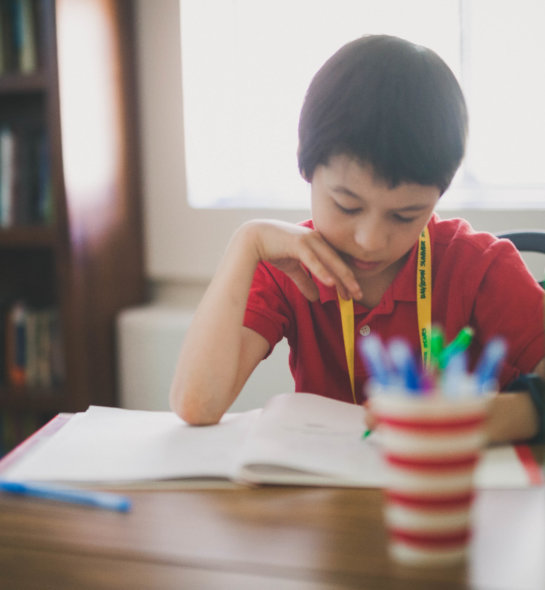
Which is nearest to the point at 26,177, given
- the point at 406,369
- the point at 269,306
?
the point at 269,306

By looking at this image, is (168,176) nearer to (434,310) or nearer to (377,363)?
(434,310)

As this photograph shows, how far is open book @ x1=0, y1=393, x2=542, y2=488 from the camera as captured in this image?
0.70 meters

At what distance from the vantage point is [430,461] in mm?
462

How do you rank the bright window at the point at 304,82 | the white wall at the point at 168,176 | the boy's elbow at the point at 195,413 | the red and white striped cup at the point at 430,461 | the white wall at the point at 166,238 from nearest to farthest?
the red and white striped cup at the point at 430,461, the boy's elbow at the point at 195,413, the bright window at the point at 304,82, the white wall at the point at 166,238, the white wall at the point at 168,176

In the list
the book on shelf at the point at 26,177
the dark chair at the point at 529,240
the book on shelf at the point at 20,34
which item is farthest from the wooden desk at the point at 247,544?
the book on shelf at the point at 20,34

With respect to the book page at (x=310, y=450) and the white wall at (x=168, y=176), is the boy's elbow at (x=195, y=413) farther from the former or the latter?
the white wall at (x=168, y=176)

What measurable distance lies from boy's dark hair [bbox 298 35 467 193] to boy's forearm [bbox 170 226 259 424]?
0.15m

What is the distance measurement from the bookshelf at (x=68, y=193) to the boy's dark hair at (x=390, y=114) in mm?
1193

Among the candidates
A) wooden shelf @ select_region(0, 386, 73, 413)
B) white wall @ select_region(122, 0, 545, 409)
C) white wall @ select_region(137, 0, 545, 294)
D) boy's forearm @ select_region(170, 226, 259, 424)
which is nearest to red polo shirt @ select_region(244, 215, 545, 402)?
boy's forearm @ select_region(170, 226, 259, 424)

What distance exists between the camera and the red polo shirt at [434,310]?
3.39 ft

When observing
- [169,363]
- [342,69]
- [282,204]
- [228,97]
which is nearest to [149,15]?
[228,97]

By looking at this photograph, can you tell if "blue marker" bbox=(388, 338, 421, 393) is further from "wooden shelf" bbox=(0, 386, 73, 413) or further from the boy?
"wooden shelf" bbox=(0, 386, 73, 413)

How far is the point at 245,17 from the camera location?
2238mm

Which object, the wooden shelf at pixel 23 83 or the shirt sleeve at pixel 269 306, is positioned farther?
the wooden shelf at pixel 23 83
